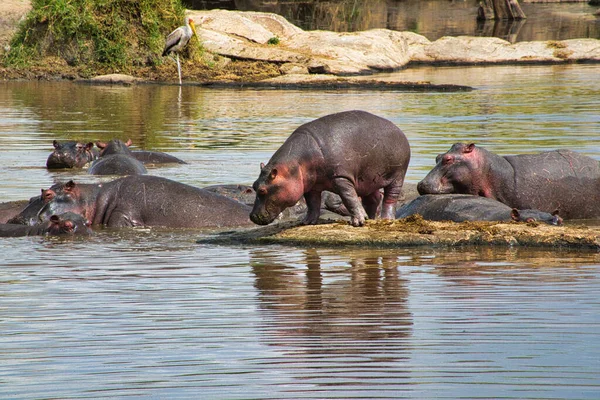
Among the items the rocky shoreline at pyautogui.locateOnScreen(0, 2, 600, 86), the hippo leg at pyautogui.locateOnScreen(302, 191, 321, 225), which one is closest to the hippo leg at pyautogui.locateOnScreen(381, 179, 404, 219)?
the hippo leg at pyautogui.locateOnScreen(302, 191, 321, 225)

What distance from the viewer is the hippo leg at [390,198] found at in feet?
26.8

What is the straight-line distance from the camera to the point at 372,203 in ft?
27.6

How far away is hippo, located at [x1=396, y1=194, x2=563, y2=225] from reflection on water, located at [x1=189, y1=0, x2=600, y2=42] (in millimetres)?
30536

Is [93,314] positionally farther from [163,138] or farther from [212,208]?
[163,138]

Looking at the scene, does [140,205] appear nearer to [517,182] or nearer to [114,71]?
[517,182]

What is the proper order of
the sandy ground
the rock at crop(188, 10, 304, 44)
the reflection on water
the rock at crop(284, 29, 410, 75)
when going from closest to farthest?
1. the rock at crop(284, 29, 410, 75)
2. the sandy ground
3. the rock at crop(188, 10, 304, 44)
4. the reflection on water

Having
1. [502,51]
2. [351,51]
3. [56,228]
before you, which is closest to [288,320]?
[56,228]

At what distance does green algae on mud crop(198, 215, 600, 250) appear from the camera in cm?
725

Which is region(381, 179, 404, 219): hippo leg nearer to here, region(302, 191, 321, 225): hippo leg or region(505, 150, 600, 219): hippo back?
region(302, 191, 321, 225): hippo leg

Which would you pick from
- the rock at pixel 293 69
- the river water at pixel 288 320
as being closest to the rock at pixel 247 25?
the rock at pixel 293 69

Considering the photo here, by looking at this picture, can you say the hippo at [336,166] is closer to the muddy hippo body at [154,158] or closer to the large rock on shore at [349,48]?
the muddy hippo body at [154,158]

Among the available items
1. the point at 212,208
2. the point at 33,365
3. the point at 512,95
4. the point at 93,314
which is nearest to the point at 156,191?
the point at 212,208

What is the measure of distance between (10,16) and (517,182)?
79.1ft

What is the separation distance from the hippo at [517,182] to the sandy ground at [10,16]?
23355 millimetres
